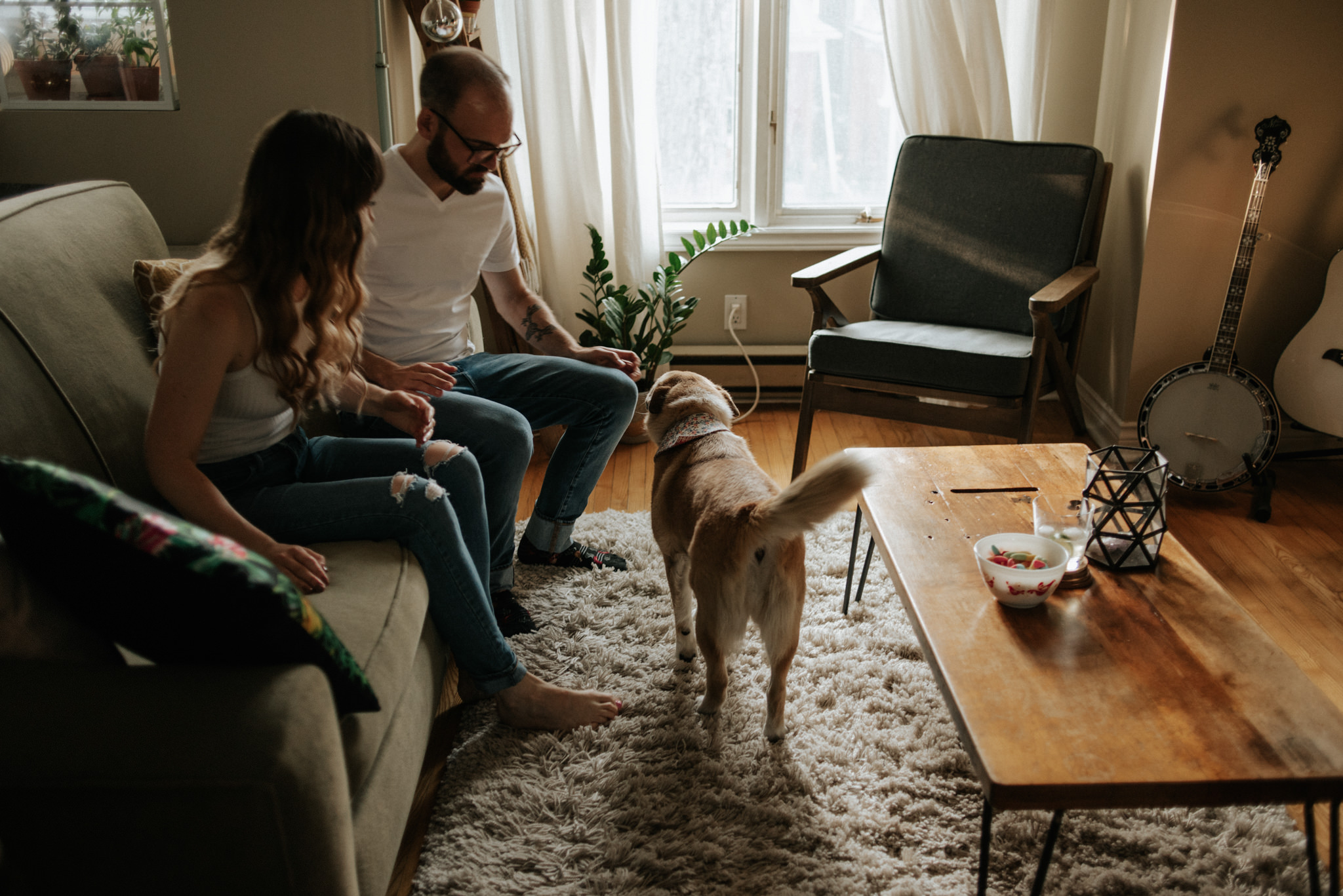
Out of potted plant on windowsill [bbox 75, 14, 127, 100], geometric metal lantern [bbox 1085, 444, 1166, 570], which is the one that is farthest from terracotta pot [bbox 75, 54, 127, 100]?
geometric metal lantern [bbox 1085, 444, 1166, 570]

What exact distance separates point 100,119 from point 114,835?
7.21ft

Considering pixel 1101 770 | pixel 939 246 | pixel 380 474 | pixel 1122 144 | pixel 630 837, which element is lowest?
pixel 630 837

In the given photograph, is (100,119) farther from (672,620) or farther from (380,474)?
(672,620)

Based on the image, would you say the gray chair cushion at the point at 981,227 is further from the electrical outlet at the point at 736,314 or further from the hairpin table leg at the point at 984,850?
the hairpin table leg at the point at 984,850

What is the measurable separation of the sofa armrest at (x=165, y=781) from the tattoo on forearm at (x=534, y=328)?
4.57 feet

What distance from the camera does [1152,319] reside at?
Answer: 274 centimetres

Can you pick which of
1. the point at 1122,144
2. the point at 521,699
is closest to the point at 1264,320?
the point at 1122,144

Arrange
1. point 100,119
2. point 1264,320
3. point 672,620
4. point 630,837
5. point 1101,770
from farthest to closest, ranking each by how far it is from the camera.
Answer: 1. point 1264,320
2. point 100,119
3. point 672,620
4. point 630,837
5. point 1101,770

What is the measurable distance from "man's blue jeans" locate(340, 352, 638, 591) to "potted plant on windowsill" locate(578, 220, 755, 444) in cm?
69

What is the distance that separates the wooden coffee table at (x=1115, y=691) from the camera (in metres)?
0.98

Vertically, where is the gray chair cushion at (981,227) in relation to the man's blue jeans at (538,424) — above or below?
above

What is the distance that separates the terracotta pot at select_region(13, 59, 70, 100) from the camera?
7.56 ft

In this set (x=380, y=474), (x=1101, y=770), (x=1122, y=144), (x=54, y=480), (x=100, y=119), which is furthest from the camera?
(x=1122, y=144)

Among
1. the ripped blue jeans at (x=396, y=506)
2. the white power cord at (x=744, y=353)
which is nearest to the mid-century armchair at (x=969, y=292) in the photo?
the white power cord at (x=744, y=353)
